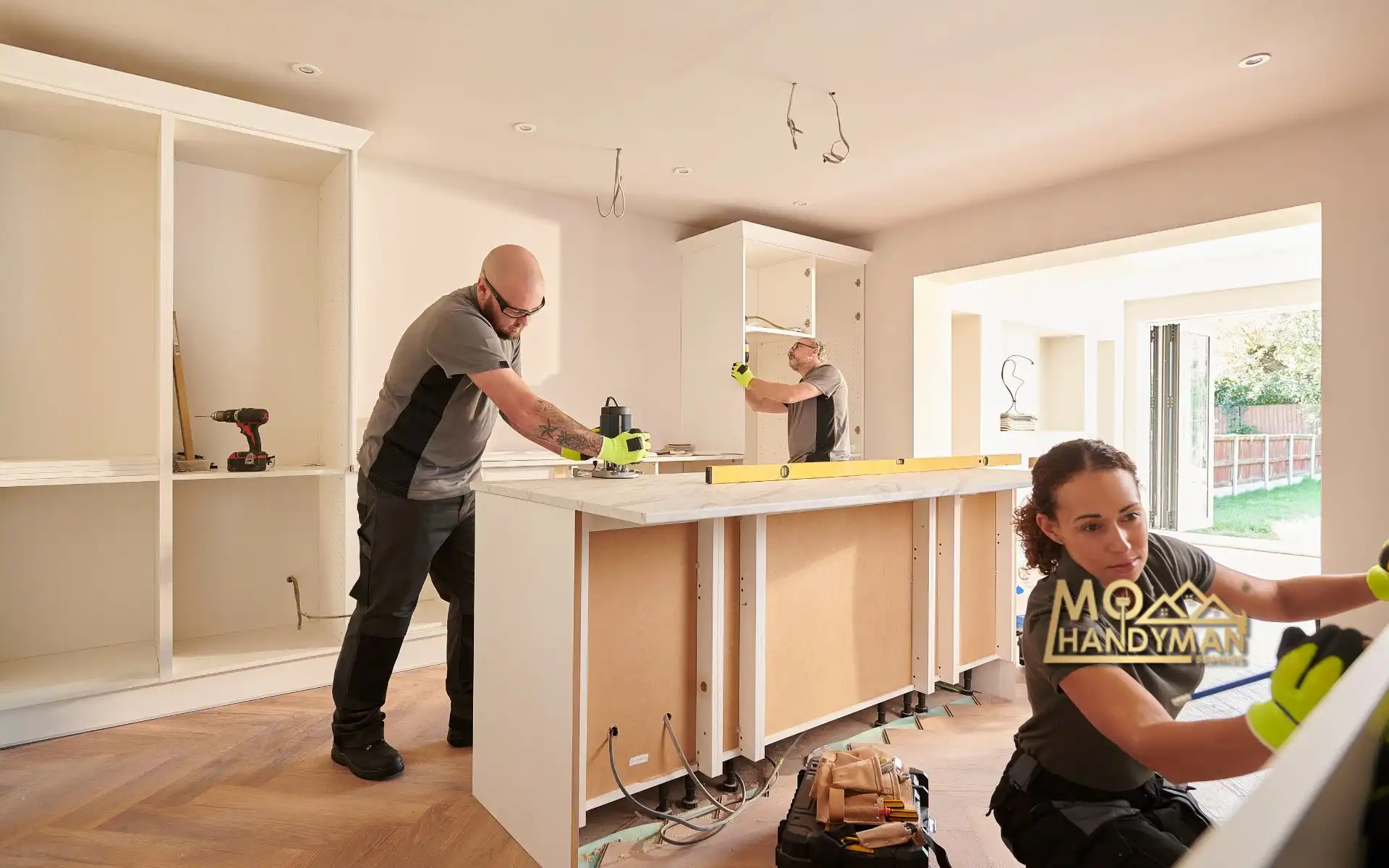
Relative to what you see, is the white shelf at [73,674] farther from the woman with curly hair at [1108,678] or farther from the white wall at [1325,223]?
the white wall at [1325,223]

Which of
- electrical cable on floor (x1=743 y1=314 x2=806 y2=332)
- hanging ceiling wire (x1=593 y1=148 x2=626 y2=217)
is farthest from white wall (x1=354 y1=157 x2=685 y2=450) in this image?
electrical cable on floor (x1=743 y1=314 x2=806 y2=332)

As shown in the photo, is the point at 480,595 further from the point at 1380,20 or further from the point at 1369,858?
the point at 1380,20

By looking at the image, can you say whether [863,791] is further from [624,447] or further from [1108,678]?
[624,447]

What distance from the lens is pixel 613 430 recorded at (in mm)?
2051

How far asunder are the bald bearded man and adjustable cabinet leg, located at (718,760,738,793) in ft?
3.15

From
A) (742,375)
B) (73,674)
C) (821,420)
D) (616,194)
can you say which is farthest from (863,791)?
(616,194)

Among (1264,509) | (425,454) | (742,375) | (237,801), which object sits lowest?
(237,801)

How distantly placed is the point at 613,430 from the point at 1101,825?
1438 mm

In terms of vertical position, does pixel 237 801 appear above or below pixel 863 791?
below

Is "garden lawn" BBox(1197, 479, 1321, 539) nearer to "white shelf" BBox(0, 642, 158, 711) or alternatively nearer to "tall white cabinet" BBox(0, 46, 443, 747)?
"tall white cabinet" BBox(0, 46, 443, 747)

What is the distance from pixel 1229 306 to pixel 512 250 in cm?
620

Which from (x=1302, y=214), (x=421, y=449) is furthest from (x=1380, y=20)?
(x=421, y=449)

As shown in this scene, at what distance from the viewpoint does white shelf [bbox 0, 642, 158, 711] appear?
2.35 meters

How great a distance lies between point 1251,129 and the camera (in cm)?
312
